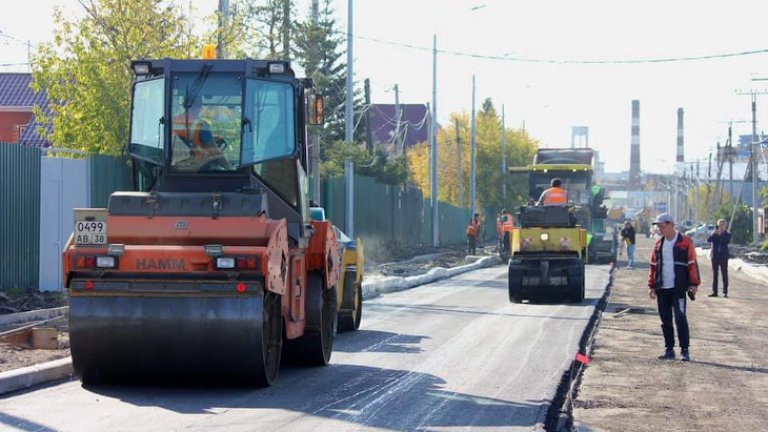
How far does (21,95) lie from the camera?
56.8 metres

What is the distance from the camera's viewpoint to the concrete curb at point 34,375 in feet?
36.0

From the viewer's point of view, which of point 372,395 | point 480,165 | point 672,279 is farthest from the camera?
point 480,165

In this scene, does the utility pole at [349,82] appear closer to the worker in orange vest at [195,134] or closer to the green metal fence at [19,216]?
the green metal fence at [19,216]

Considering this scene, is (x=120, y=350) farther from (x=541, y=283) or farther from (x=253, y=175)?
(x=541, y=283)

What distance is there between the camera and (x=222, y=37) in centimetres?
2469

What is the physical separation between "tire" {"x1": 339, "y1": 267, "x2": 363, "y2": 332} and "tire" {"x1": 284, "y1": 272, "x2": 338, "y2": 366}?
11.5 feet

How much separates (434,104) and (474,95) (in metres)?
12.8

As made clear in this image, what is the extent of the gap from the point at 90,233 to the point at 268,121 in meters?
2.19

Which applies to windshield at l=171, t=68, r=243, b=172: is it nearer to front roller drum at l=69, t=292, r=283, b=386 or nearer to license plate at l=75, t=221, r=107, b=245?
license plate at l=75, t=221, r=107, b=245

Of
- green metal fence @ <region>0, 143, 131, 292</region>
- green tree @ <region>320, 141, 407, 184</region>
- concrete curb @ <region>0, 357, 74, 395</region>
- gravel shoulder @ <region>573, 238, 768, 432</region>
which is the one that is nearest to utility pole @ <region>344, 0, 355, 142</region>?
gravel shoulder @ <region>573, 238, 768, 432</region>

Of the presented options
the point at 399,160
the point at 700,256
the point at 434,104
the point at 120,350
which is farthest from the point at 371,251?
the point at 120,350

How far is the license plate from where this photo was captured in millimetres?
10844

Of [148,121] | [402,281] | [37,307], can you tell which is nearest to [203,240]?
[148,121]

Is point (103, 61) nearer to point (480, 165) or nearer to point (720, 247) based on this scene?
point (720, 247)
